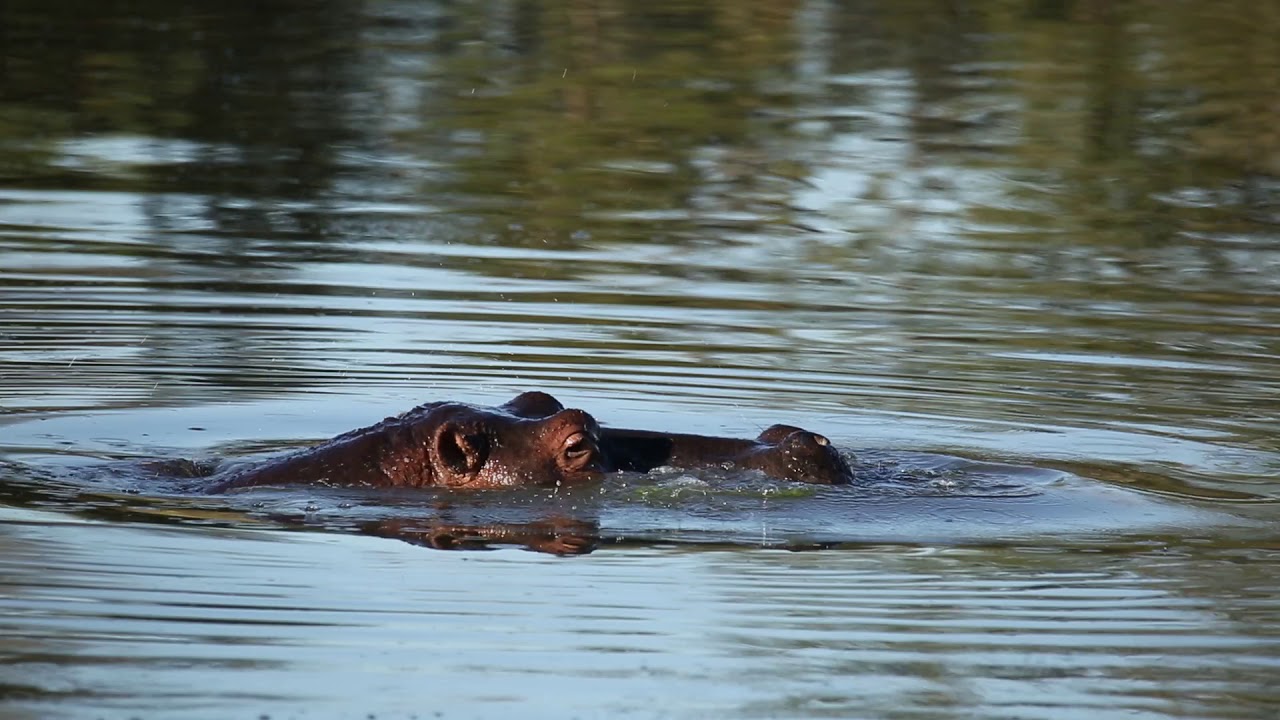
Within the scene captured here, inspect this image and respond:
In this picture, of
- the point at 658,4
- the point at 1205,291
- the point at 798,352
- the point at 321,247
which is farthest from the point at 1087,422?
the point at 658,4

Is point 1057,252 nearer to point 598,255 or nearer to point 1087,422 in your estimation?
point 598,255

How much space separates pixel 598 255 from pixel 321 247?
1.83 m

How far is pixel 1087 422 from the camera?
10.8 metres

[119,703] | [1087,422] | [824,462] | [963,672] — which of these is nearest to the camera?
[119,703]

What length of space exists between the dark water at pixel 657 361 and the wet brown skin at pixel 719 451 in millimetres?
97

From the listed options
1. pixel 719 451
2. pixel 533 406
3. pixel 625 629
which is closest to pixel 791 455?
pixel 719 451

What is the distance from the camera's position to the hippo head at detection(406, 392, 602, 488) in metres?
→ 8.45

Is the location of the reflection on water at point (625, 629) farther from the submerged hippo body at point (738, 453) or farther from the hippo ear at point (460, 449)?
the hippo ear at point (460, 449)

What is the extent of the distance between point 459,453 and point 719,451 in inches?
37.5

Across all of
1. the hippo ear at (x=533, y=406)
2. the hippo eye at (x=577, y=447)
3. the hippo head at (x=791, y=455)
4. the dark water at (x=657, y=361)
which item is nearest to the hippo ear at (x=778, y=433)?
the hippo head at (x=791, y=455)

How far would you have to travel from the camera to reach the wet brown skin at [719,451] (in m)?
8.52

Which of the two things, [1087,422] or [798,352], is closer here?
[1087,422]

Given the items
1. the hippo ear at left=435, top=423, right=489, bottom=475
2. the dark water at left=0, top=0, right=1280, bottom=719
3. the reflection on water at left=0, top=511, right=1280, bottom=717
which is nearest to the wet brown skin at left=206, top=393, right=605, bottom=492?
the hippo ear at left=435, top=423, right=489, bottom=475

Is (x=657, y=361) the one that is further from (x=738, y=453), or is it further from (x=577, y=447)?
(x=577, y=447)
